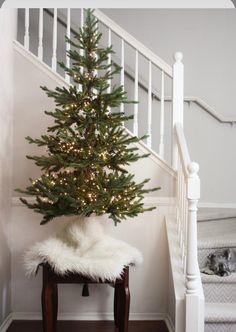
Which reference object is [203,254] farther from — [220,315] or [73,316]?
[73,316]

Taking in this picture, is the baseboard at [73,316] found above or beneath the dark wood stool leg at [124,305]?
beneath

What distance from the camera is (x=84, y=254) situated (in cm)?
271

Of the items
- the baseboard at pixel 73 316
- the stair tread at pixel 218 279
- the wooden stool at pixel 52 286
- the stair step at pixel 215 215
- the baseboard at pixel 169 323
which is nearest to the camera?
the wooden stool at pixel 52 286

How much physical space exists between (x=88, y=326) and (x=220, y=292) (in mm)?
950

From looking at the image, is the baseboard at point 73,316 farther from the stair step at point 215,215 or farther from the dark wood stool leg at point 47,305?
the stair step at point 215,215

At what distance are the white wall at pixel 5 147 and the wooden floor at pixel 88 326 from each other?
0.46 ft

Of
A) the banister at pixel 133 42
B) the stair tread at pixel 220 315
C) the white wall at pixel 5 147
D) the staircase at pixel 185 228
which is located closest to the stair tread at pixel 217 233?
the staircase at pixel 185 228

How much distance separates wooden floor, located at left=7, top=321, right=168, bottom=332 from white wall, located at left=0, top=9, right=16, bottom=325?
0.14m

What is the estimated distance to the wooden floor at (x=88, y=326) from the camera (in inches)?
121

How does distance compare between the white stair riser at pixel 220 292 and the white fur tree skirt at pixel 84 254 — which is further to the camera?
the white stair riser at pixel 220 292

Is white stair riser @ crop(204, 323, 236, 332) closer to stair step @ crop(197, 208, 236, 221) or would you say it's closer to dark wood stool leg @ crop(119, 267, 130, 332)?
dark wood stool leg @ crop(119, 267, 130, 332)

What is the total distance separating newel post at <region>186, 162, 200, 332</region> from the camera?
2480 mm

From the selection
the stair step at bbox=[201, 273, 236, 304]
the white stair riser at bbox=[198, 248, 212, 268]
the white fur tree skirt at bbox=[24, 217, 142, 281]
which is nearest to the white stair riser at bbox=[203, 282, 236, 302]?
the stair step at bbox=[201, 273, 236, 304]
